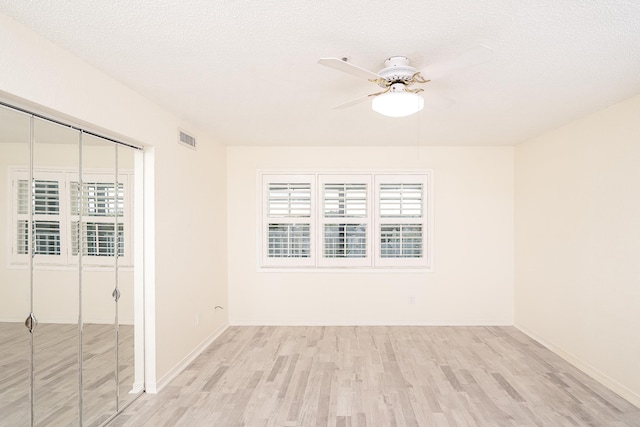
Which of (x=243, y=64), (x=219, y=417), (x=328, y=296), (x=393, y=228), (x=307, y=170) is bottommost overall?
(x=219, y=417)

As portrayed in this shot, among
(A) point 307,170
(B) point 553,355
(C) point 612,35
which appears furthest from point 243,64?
(B) point 553,355

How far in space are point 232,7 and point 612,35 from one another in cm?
192

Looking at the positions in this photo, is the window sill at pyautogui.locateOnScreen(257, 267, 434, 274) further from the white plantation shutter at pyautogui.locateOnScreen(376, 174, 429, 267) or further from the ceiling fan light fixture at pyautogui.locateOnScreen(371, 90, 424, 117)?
the ceiling fan light fixture at pyautogui.locateOnScreen(371, 90, 424, 117)

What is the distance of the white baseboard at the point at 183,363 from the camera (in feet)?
10.2

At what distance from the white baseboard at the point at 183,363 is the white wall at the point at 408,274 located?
57 centimetres

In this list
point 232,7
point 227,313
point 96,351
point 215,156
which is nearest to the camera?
point 232,7

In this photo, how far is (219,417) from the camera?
2.72 meters

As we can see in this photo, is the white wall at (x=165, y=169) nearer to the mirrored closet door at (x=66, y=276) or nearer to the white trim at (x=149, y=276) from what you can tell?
the white trim at (x=149, y=276)

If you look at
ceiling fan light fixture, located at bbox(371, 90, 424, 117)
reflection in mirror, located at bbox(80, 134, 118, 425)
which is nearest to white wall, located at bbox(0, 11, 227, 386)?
reflection in mirror, located at bbox(80, 134, 118, 425)

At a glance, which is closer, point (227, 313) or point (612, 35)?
point (612, 35)

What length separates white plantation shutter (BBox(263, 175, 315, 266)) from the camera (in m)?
5.10

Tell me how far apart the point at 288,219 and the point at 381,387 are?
8.50 feet

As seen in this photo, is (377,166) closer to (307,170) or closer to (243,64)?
(307,170)

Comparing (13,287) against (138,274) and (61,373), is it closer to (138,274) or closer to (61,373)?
(61,373)
